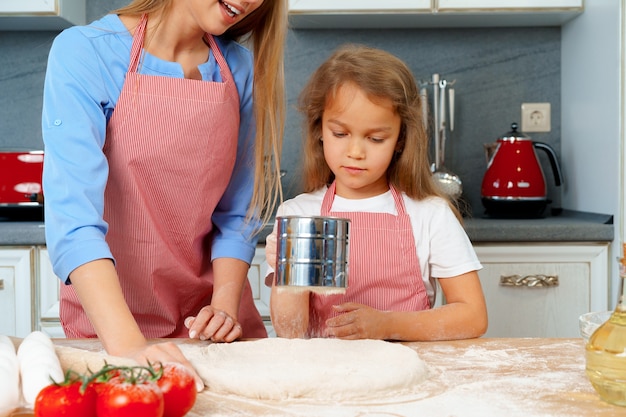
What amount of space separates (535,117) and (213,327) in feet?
5.84

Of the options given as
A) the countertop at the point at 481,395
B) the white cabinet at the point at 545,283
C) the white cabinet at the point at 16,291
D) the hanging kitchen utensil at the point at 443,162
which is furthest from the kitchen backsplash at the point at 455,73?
the countertop at the point at 481,395

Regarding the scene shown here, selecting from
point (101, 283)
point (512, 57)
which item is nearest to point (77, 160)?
point (101, 283)

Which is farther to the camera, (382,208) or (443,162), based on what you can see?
(443,162)

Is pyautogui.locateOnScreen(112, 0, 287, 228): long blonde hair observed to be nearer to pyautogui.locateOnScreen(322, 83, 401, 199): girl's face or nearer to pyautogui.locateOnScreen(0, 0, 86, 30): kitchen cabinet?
pyautogui.locateOnScreen(322, 83, 401, 199): girl's face

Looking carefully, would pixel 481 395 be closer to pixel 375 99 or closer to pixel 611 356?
pixel 611 356

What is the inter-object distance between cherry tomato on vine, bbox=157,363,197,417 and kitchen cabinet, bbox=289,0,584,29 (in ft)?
5.44

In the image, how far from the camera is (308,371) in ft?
2.74

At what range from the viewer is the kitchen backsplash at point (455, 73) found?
2.52 metres

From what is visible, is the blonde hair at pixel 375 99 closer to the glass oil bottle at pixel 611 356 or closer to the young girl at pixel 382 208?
the young girl at pixel 382 208

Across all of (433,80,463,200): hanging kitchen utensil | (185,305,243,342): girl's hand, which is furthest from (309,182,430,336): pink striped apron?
(433,80,463,200): hanging kitchen utensil

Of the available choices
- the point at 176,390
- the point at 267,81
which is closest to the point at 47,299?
A: the point at 267,81

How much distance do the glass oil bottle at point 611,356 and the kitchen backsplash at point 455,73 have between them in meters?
1.74

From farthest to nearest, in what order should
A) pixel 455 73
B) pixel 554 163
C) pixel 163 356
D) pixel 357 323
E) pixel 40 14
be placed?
pixel 455 73 → pixel 554 163 → pixel 40 14 → pixel 357 323 → pixel 163 356

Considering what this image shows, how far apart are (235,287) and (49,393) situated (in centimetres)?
65
